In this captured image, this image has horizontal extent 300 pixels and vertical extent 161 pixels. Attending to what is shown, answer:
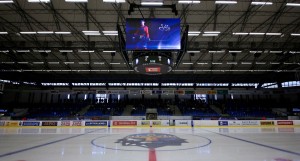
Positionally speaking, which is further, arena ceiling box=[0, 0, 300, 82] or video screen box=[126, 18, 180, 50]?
arena ceiling box=[0, 0, 300, 82]

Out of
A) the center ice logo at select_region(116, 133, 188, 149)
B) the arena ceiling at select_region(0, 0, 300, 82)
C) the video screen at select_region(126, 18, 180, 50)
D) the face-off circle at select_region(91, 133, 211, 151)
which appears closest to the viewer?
the face-off circle at select_region(91, 133, 211, 151)

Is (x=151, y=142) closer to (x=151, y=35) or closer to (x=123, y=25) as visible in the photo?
(x=151, y=35)

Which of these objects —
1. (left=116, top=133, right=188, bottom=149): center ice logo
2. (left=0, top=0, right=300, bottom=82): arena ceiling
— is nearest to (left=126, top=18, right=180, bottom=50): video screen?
(left=0, top=0, right=300, bottom=82): arena ceiling

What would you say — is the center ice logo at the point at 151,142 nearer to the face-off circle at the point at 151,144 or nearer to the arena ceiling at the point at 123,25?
the face-off circle at the point at 151,144

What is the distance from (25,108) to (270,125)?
33.8 metres

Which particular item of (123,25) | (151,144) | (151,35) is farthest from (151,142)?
(123,25)

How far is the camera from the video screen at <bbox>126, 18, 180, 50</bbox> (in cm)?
955

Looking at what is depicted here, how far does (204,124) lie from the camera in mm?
18000

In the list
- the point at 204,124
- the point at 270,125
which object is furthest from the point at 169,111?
the point at 270,125

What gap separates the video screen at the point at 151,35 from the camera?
31.3ft

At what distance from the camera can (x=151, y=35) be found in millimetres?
9547

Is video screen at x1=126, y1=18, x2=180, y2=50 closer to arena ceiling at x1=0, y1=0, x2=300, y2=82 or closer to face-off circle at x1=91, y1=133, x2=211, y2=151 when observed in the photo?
arena ceiling at x1=0, y1=0, x2=300, y2=82

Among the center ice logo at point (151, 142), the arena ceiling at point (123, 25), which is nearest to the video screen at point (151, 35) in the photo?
the arena ceiling at point (123, 25)

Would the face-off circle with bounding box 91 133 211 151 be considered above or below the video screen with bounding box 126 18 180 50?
below
